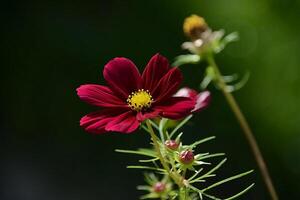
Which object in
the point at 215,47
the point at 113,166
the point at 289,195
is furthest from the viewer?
the point at 113,166

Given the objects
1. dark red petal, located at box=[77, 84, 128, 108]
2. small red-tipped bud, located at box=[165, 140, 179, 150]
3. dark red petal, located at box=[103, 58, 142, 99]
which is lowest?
small red-tipped bud, located at box=[165, 140, 179, 150]

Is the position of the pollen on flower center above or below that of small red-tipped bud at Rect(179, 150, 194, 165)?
above

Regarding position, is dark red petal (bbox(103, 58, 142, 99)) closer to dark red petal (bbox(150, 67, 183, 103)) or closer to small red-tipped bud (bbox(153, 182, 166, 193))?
dark red petal (bbox(150, 67, 183, 103))

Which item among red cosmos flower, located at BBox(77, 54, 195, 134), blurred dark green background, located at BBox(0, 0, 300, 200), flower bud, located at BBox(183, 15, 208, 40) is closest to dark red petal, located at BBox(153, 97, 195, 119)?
red cosmos flower, located at BBox(77, 54, 195, 134)

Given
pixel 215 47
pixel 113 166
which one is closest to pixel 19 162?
pixel 113 166

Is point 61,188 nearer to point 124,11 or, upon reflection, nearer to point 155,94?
point 124,11

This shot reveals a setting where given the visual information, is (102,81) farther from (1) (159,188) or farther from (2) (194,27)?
(1) (159,188)
